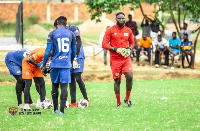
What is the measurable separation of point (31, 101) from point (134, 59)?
14209 mm

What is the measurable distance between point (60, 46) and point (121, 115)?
2119 millimetres

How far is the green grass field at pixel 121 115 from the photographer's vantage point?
951cm

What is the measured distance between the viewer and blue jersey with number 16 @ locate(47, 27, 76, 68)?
1045 cm

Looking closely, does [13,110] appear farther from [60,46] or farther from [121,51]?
[121,51]

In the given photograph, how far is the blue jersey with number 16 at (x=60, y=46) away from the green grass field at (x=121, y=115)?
1231 mm

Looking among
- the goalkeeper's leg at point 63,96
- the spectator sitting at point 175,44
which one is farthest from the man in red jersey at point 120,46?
the spectator sitting at point 175,44

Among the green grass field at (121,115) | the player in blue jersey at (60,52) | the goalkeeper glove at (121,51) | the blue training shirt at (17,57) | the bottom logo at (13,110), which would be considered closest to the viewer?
the green grass field at (121,115)

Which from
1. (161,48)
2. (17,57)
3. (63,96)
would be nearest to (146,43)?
(161,48)

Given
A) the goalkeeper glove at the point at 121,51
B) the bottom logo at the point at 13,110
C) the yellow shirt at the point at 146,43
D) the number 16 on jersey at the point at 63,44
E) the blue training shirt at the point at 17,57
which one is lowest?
the bottom logo at the point at 13,110

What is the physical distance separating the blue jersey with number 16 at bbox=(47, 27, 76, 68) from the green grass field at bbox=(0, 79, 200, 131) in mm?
1231

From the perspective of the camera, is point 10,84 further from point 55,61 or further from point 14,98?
point 55,61

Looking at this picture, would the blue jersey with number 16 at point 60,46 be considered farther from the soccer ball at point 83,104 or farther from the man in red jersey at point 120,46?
the soccer ball at point 83,104

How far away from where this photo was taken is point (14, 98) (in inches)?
561

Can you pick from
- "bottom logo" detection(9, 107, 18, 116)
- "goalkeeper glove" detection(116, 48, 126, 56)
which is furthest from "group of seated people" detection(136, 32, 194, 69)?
"bottom logo" detection(9, 107, 18, 116)
